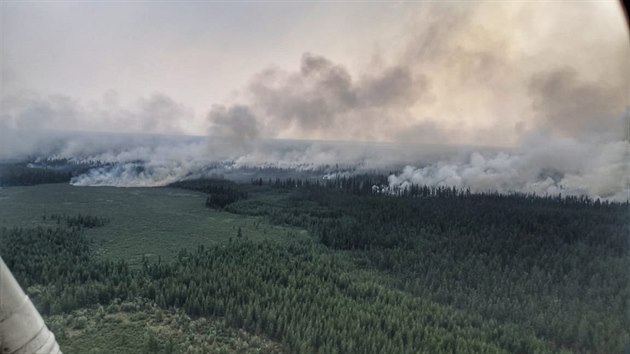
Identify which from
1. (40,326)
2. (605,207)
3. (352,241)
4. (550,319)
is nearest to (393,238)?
(352,241)

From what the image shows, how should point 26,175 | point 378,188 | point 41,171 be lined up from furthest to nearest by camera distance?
point 378,188, point 41,171, point 26,175

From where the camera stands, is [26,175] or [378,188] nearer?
[26,175]

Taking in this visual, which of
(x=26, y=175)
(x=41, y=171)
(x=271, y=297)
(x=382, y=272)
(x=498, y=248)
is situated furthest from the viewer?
(x=41, y=171)

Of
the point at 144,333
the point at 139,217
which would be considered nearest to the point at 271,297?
the point at 144,333

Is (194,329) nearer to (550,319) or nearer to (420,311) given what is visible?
(420,311)

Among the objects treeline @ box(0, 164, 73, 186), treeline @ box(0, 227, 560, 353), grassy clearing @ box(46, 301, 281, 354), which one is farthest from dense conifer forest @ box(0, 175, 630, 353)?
treeline @ box(0, 164, 73, 186)

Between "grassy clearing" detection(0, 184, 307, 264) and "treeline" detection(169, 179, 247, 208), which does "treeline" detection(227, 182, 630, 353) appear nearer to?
"treeline" detection(169, 179, 247, 208)

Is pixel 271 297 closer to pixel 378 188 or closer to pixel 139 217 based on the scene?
pixel 139 217
